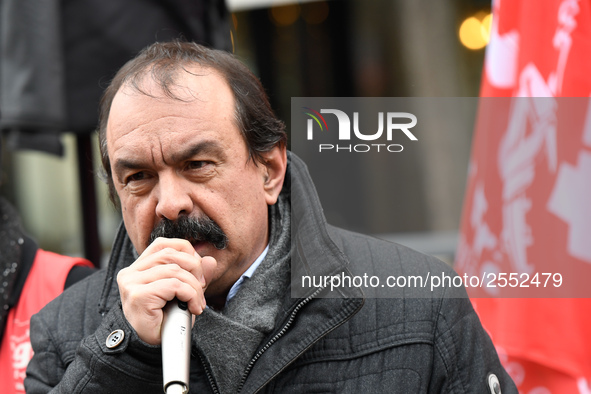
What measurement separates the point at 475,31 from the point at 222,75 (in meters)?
3.43

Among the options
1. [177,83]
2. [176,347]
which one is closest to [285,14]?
[177,83]

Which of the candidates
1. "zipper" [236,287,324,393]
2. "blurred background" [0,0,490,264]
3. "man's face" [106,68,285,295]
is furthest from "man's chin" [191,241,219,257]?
"blurred background" [0,0,490,264]

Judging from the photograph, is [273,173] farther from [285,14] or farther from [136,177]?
[285,14]

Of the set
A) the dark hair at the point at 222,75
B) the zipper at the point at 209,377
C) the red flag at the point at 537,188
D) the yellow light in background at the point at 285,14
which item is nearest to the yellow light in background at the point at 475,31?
the yellow light in background at the point at 285,14

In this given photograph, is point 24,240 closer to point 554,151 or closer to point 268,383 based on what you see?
point 268,383

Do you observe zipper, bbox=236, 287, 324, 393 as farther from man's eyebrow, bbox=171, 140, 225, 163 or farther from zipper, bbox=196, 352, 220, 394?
man's eyebrow, bbox=171, 140, 225, 163

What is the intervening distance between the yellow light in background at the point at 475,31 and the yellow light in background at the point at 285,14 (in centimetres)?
130

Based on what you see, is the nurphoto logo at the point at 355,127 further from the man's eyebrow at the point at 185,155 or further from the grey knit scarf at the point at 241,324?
the grey knit scarf at the point at 241,324

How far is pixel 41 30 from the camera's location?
8.47ft

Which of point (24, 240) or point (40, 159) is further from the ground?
point (40, 159)

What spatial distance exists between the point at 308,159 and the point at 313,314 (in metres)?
0.48

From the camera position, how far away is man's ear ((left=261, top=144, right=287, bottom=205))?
83.7 inches

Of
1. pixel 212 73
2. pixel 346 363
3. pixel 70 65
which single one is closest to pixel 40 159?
pixel 70 65

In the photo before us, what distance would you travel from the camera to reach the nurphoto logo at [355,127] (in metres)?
1.94
